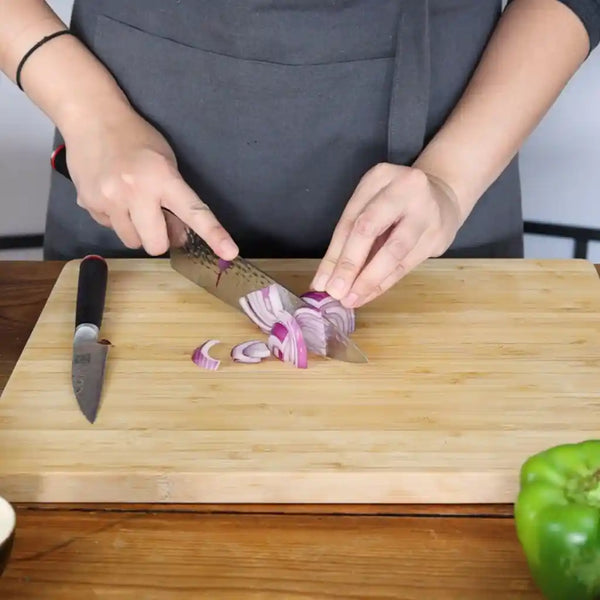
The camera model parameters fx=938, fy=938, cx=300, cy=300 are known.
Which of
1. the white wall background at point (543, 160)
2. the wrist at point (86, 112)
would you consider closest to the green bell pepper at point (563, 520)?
the wrist at point (86, 112)

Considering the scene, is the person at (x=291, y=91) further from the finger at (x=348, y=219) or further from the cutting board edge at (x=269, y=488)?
the cutting board edge at (x=269, y=488)

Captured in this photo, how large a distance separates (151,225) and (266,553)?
44 centimetres

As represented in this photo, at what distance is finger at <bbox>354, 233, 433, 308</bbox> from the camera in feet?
3.43

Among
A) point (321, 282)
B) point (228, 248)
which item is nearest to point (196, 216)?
point (228, 248)

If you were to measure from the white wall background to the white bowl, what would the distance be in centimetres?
134

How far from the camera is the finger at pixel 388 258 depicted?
3.35 feet

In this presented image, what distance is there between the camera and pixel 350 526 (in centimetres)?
82

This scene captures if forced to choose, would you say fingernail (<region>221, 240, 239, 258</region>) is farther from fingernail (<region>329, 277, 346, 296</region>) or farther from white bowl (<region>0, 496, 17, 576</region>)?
white bowl (<region>0, 496, 17, 576</region>)

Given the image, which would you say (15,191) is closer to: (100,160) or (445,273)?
(100,160)

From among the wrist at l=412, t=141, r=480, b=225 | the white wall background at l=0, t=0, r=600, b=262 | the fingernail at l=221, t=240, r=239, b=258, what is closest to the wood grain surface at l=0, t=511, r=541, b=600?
the fingernail at l=221, t=240, r=239, b=258

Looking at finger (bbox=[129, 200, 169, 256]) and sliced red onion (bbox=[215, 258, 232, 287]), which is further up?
finger (bbox=[129, 200, 169, 256])

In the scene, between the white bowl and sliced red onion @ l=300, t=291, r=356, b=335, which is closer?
the white bowl

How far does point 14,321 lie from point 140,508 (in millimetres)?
401

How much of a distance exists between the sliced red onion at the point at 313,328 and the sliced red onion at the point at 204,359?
0.33ft
